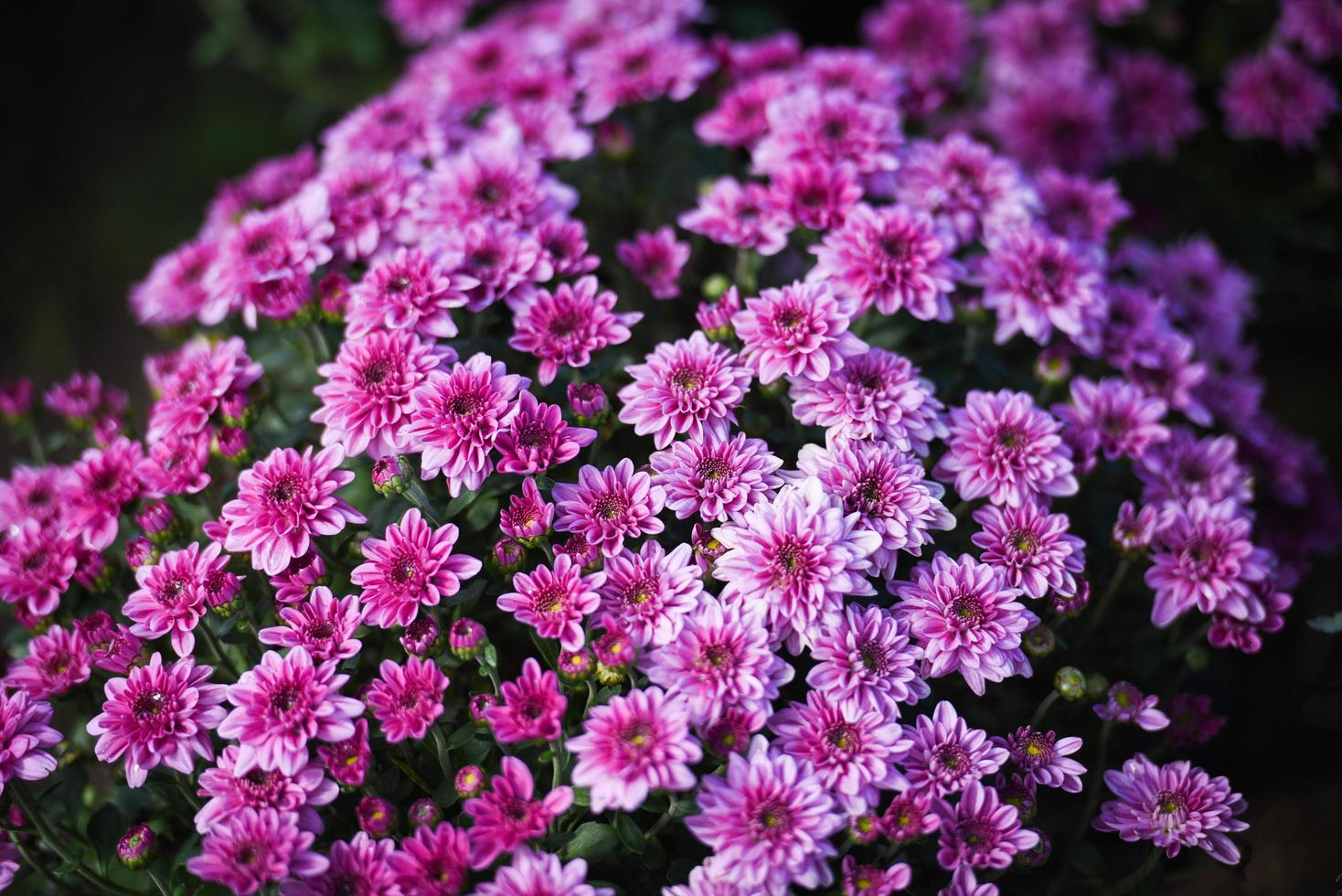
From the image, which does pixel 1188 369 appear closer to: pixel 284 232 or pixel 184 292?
pixel 284 232

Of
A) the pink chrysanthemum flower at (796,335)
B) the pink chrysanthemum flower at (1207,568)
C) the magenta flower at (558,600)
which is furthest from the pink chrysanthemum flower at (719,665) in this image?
the pink chrysanthemum flower at (1207,568)

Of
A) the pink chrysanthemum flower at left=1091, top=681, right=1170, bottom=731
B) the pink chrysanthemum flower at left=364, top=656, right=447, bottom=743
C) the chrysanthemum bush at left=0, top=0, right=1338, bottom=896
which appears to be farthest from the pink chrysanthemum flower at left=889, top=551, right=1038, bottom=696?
the pink chrysanthemum flower at left=364, top=656, right=447, bottom=743

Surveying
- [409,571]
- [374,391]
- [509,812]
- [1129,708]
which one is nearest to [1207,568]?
[1129,708]

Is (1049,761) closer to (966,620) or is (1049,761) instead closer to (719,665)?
(966,620)

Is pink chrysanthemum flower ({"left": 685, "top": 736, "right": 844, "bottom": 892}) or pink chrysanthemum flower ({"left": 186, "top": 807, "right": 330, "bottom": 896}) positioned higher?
pink chrysanthemum flower ({"left": 186, "top": 807, "right": 330, "bottom": 896})

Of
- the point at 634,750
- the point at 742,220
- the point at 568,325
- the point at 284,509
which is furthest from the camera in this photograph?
the point at 742,220

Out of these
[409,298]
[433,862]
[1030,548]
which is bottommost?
[1030,548]

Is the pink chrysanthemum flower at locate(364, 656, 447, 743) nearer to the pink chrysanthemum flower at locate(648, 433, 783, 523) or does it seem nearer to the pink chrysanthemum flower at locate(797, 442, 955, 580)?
the pink chrysanthemum flower at locate(648, 433, 783, 523)
